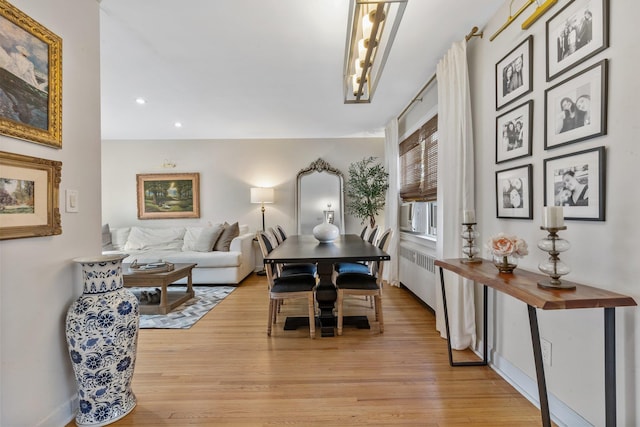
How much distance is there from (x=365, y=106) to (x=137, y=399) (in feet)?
12.2

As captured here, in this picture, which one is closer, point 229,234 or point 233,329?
point 233,329

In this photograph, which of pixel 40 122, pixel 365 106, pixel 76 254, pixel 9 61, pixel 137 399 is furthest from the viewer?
pixel 365 106

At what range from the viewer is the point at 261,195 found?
527cm

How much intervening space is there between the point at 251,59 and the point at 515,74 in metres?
2.08

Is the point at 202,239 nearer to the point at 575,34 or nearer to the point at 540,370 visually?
the point at 540,370

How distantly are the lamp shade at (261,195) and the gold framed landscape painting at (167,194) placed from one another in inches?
45.9

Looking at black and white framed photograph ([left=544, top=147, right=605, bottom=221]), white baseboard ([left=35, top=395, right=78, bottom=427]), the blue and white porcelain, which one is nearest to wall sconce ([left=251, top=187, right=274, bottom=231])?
the blue and white porcelain

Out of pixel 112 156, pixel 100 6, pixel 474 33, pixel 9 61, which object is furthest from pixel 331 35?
pixel 112 156

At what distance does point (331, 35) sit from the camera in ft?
7.64

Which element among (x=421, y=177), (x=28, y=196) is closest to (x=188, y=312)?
(x=28, y=196)

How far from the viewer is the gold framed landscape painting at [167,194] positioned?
5.62m

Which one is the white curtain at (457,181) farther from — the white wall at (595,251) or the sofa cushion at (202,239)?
the sofa cushion at (202,239)

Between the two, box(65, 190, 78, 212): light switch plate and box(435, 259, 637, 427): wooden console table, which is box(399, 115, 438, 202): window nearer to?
box(435, 259, 637, 427): wooden console table

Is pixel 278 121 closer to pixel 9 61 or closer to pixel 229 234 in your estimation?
pixel 229 234
